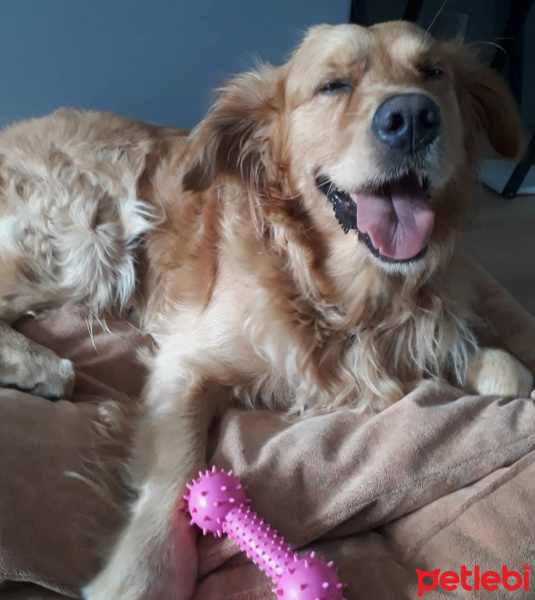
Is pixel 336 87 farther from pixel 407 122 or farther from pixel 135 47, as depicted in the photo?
pixel 135 47

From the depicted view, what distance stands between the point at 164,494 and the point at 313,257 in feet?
2.06

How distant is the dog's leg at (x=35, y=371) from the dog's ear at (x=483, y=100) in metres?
1.19

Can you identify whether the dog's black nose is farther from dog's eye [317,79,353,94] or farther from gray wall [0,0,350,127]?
gray wall [0,0,350,127]

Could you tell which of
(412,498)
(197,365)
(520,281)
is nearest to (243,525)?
(412,498)

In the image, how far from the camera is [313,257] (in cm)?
136

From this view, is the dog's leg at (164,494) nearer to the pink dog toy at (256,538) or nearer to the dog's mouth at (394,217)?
the pink dog toy at (256,538)

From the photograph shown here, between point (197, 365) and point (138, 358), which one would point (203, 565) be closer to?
point (197, 365)

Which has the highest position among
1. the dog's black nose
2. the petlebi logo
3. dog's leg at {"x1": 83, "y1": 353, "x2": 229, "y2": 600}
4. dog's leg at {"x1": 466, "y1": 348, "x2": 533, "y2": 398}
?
the dog's black nose

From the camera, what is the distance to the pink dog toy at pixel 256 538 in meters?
0.84

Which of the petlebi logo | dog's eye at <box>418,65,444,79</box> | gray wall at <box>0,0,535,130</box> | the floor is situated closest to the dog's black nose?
dog's eye at <box>418,65,444,79</box>

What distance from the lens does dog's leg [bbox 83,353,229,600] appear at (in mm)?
950

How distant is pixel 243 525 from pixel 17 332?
89cm

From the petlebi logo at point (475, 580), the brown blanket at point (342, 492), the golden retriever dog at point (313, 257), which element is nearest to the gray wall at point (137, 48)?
the golden retriever dog at point (313, 257)

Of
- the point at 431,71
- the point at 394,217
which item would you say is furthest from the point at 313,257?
the point at 431,71
